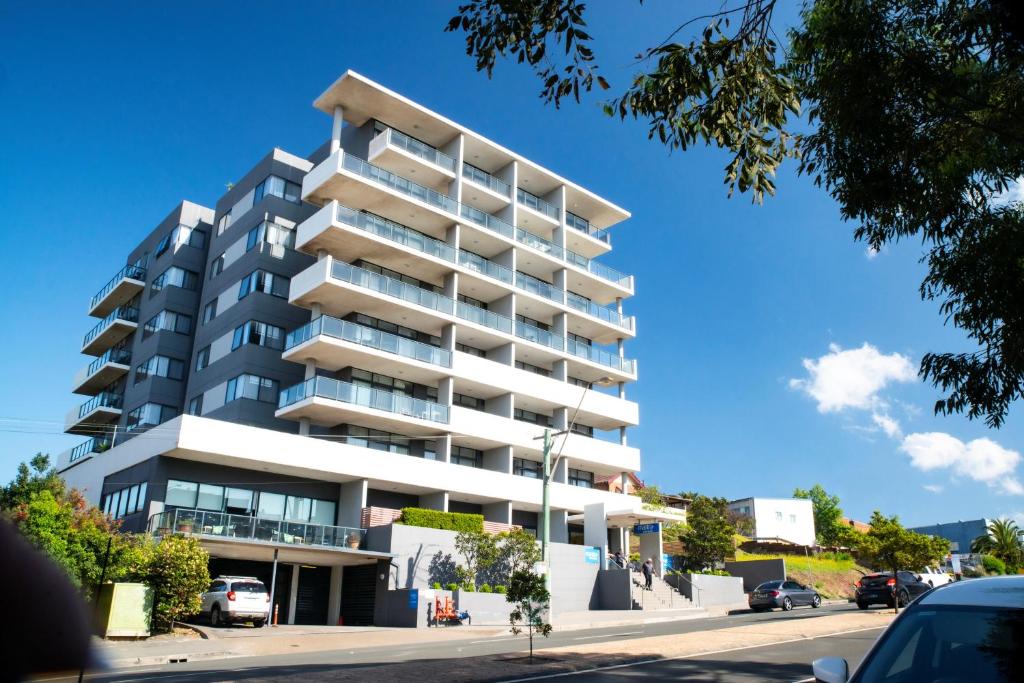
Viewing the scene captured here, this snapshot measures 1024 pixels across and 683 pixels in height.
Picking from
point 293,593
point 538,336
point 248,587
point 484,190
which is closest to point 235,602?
A: point 248,587

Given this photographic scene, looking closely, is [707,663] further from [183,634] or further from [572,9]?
[183,634]

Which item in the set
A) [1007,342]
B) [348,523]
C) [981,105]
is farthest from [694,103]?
[348,523]

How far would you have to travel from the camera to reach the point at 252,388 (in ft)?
140

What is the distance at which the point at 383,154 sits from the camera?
150 feet

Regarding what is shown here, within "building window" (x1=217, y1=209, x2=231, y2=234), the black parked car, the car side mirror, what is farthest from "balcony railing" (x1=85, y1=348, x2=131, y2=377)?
the car side mirror

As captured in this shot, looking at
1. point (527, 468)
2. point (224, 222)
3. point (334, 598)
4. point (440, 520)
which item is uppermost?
point (224, 222)

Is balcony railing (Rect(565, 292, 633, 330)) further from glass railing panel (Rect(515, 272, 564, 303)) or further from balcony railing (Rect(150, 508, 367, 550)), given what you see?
balcony railing (Rect(150, 508, 367, 550))

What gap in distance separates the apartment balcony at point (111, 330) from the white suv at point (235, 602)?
32.1m

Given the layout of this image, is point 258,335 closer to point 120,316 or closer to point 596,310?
point 120,316

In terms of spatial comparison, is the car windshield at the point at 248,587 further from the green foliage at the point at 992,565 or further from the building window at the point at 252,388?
the green foliage at the point at 992,565

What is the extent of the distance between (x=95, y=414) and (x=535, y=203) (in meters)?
34.2

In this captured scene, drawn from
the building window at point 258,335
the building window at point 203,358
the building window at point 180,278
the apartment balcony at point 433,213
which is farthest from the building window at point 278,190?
the building window at point 203,358

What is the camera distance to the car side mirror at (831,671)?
5.13m

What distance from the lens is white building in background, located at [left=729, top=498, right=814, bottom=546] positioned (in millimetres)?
88688
